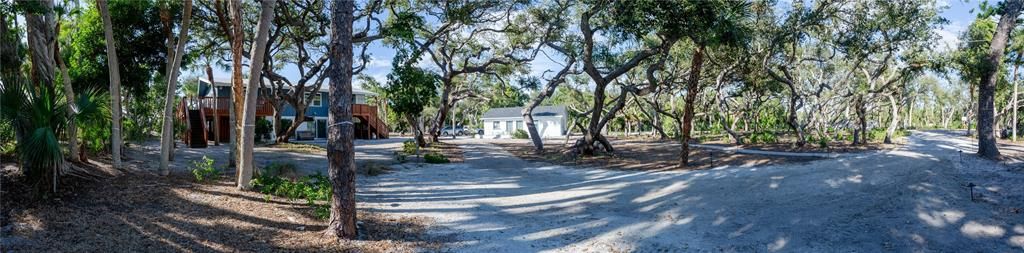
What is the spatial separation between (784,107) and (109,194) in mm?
50028

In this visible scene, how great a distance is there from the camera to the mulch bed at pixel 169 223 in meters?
5.08

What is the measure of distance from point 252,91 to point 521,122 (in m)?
42.6

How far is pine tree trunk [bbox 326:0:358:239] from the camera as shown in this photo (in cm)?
608

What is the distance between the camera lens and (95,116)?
24.6 feet

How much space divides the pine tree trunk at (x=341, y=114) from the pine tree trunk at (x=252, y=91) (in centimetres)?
261

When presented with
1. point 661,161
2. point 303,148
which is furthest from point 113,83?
point 661,161

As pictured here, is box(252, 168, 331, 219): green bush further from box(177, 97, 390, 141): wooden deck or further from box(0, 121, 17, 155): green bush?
box(177, 97, 390, 141): wooden deck

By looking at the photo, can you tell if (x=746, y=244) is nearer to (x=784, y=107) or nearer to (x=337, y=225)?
(x=337, y=225)

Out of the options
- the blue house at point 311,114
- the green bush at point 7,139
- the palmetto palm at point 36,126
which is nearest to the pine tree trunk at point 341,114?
the palmetto palm at point 36,126

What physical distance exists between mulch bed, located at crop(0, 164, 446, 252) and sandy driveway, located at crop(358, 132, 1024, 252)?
0.97 meters

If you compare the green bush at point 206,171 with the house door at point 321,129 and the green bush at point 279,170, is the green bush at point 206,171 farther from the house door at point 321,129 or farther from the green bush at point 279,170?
the house door at point 321,129

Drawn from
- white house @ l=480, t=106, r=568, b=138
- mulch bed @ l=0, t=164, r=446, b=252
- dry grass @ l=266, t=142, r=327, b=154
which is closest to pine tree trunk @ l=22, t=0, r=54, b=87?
mulch bed @ l=0, t=164, r=446, b=252

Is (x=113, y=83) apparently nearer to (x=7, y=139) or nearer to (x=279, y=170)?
(x=7, y=139)

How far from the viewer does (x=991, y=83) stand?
37.7ft
